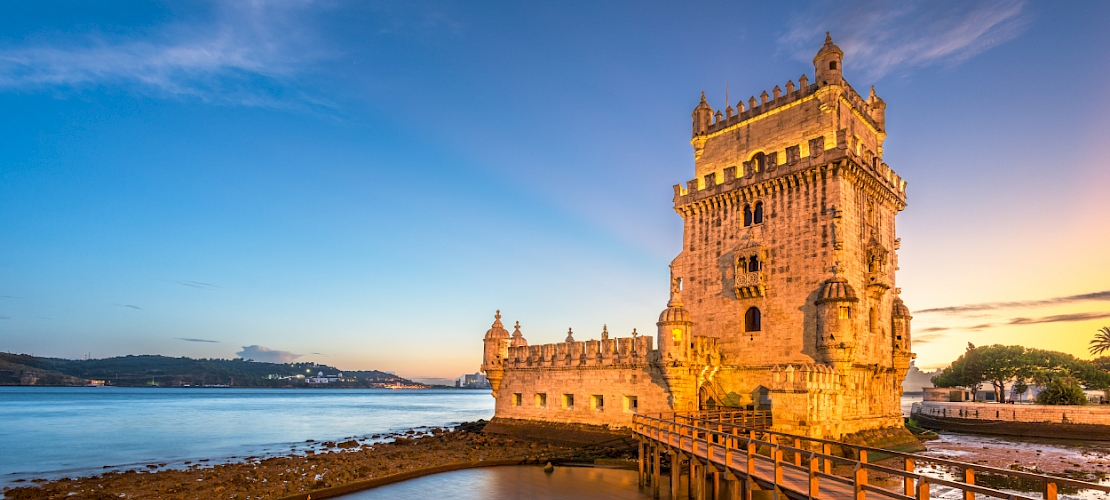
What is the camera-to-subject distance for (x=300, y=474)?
2770 cm

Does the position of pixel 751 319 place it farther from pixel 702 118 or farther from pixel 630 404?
pixel 702 118

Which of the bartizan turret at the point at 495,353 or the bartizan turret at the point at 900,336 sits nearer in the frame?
the bartizan turret at the point at 900,336

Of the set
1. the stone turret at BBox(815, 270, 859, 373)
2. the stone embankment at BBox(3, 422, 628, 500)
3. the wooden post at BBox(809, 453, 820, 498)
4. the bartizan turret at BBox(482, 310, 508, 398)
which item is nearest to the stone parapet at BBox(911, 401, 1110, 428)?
→ the stone turret at BBox(815, 270, 859, 373)

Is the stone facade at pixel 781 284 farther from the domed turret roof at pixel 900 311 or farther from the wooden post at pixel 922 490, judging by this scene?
the wooden post at pixel 922 490

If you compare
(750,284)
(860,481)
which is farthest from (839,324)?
(860,481)

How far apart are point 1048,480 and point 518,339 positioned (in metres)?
35.7

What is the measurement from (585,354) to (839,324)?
13771 millimetres

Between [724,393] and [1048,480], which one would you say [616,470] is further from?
[1048,480]

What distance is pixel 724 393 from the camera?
1251 inches

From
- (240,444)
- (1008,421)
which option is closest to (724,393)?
(1008,421)

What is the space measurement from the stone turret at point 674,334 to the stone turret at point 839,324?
615 cm

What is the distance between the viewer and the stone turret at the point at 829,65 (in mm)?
30781

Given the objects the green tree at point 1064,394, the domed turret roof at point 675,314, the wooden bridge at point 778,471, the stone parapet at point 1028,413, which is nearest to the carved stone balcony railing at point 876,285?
the wooden bridge at point 778,471

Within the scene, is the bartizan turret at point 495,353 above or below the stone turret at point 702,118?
below
